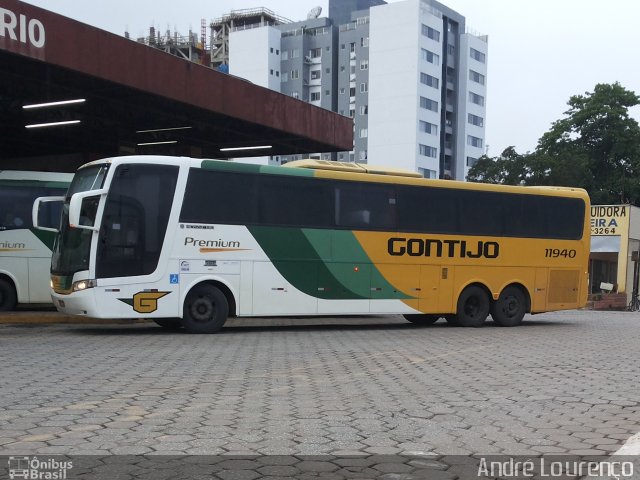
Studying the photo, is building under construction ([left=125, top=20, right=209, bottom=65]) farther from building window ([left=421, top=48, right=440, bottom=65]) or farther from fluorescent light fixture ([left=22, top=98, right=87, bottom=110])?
fluorescent light fixture ([left=22, top=98, right=87, bottom=110])

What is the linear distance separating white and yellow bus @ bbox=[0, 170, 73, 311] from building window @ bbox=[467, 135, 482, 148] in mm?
84327

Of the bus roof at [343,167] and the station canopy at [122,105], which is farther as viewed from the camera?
the bus roof at [343,167]

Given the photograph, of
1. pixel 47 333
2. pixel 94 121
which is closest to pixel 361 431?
pixel 47 333

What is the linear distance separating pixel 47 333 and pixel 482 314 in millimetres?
9757

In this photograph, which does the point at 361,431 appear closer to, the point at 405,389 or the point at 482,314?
the point at 405,389

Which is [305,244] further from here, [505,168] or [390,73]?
[390,73]

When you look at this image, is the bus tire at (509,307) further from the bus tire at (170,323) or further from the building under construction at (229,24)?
the building under construction at (229,24)

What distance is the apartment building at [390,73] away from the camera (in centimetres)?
8681

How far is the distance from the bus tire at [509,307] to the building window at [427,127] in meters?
70.9

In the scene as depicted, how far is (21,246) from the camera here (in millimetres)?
17062

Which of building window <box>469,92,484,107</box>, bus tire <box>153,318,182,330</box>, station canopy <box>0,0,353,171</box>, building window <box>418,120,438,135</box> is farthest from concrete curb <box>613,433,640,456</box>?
building window <box>469,92,484,107</box>

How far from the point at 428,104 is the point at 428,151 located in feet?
18.9

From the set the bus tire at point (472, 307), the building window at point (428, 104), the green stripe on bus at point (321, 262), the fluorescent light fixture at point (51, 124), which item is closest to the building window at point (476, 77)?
the building window at point (428, 104)
